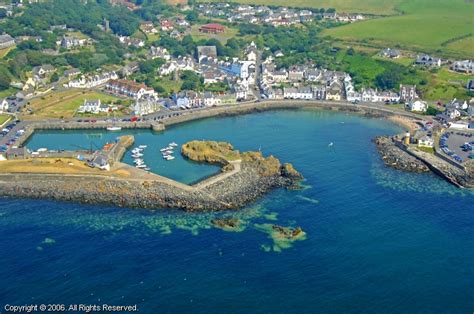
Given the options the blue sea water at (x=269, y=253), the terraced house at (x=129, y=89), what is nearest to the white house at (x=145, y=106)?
the terraced house at (x=129, y=89)

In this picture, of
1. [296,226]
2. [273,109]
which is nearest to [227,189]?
[296,226]

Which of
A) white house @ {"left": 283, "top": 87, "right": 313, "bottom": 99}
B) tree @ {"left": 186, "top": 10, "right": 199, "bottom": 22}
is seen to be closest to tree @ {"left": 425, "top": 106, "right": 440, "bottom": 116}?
white house @ {"left": 283, "top": 87, "right": 313, "bottom": 99}

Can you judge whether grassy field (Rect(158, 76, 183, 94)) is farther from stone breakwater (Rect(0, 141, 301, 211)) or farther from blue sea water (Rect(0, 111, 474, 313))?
stone breakwater (Rect(0, 141, 301, 211))

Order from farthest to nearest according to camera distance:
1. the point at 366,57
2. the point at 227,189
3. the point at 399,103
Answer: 1. the point at 366,57
2. the point at 399,103
3. the point at 227,189

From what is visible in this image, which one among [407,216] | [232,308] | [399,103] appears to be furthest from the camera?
[399,103]

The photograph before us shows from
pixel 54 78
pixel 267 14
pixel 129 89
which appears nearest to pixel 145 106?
pixel 129 89

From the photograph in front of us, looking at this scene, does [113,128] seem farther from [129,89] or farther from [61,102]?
[129,89]

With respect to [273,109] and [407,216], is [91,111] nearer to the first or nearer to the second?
[273,109]
